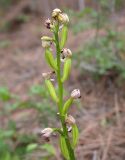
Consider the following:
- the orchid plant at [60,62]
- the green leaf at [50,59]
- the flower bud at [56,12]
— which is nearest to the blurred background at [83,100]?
the orchid plant at [60,62]

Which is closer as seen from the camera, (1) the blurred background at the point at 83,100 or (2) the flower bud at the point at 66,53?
(2) the flower bud at the point at 66,53

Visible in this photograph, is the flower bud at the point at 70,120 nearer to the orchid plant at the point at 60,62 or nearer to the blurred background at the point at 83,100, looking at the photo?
the orchid plant at the point at 60,62

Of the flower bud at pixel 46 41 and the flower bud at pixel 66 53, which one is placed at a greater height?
the flower bud at pixel 46 41

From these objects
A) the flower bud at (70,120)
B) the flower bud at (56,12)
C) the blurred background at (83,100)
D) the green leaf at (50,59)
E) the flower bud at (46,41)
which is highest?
the blurred background at (83,100)

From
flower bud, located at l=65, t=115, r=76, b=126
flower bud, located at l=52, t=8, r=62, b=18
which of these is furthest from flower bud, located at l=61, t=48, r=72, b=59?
flower bud, located at l=65, t=115, r=76, b=126

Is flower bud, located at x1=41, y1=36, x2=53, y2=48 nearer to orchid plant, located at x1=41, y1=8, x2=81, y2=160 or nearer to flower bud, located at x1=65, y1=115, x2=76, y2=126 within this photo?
orchid plant, located at x1=41, y1=8, x2=81, y2=160

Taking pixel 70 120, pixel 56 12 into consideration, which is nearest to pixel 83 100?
pixel 70 120

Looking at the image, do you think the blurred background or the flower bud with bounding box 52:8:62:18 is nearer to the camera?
the flower bud with bounding box 52:8:62:18

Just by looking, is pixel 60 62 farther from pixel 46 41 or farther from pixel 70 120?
pixel 70 120

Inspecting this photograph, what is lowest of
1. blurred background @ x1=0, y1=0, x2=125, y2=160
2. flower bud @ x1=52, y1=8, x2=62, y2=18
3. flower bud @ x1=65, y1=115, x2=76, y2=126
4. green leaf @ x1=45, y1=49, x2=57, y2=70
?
flower bud @ x1=65, y1=115, x2=76, y2=126

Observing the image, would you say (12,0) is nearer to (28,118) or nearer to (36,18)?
(36,18)

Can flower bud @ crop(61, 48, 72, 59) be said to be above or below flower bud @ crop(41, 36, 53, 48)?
below
